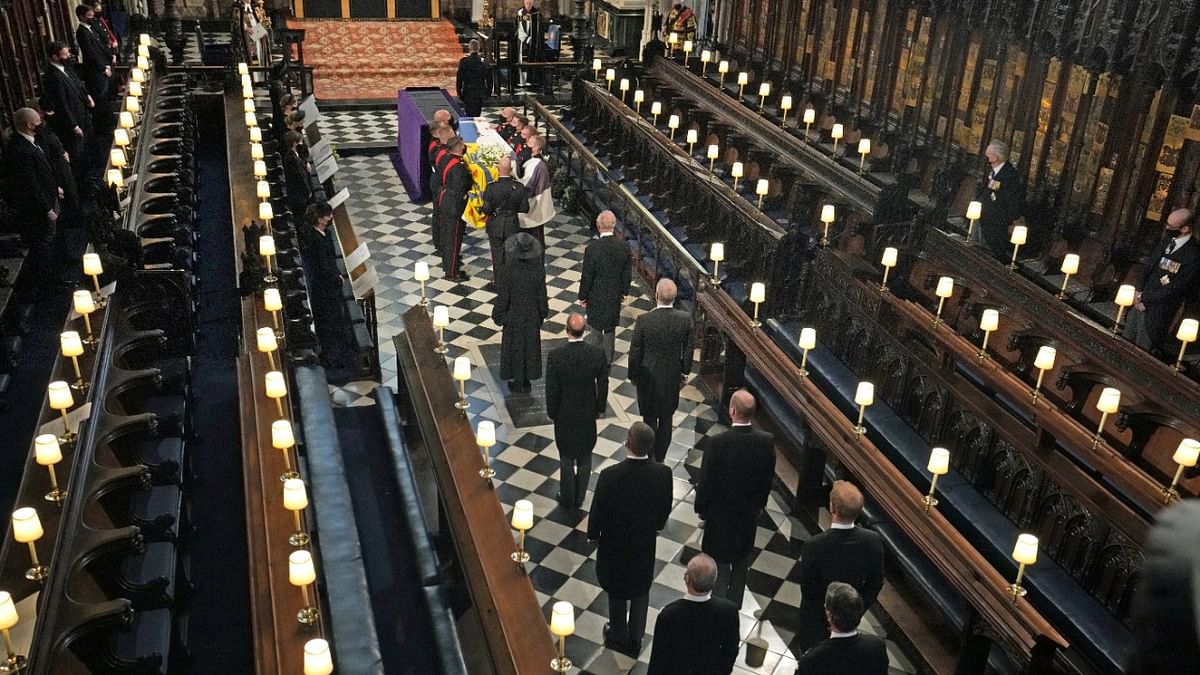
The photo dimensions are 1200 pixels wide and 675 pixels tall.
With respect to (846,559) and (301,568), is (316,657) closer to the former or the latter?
(301,568)

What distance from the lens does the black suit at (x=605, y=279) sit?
914 cm

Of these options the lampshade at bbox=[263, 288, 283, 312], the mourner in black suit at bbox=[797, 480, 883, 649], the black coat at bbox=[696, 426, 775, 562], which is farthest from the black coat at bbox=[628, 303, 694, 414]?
the lampshade at bbox=[263, 288, 283, 312]

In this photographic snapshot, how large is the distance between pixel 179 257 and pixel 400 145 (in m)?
7.99

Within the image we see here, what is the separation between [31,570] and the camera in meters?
5.11

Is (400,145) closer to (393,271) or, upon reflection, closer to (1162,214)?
(393,271)

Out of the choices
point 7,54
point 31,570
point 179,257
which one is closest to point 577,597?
point 31,570

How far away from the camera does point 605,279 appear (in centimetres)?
934

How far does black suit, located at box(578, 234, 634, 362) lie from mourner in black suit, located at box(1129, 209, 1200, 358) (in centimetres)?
439

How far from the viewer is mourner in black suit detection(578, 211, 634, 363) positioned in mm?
9102

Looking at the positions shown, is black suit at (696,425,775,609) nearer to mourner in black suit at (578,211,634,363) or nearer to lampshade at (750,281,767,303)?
lampshade at (750,281,767,303)

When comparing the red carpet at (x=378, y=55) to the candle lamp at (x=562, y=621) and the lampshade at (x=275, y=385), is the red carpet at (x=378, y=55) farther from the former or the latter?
the candle lamp at (x=562, y=621)

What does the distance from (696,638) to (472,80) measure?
14.9 meters

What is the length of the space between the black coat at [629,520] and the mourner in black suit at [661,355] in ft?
6.28

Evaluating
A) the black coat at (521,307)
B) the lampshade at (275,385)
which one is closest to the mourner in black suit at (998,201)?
the black coat at (521,307)
